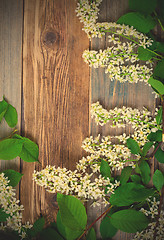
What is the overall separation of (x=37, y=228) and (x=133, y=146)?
1.93ft

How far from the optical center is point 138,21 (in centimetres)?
89

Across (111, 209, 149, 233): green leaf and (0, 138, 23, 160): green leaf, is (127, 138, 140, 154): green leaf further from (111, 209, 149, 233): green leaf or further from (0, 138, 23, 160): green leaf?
(0, 138, 23, 160): green leaf

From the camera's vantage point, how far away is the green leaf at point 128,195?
88 centimetres

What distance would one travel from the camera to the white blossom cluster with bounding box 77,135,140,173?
0.96 m

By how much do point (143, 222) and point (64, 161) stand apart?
440mm

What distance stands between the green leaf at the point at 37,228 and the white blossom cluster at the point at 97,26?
91 cm

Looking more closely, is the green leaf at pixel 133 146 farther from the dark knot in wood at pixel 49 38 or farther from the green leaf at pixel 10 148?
the dark knot in wood at pixel 49 38

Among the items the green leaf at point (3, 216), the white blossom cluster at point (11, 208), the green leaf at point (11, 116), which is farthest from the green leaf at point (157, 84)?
the green leaf at point (3, 216)

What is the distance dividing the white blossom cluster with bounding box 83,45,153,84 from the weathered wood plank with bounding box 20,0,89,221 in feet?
0.26

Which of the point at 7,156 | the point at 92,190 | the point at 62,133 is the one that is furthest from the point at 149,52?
the point at 7,156

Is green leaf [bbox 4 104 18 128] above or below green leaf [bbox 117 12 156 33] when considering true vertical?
below

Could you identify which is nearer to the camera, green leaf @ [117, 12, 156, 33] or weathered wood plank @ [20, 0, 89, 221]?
green leaf @ [117, 12, 156, 33]

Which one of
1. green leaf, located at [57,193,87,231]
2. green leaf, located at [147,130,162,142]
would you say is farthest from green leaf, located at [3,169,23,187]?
green leaf, located at [147,130,162,142]

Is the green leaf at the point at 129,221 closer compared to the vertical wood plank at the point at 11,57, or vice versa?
the green leaf at the point at 129,221
